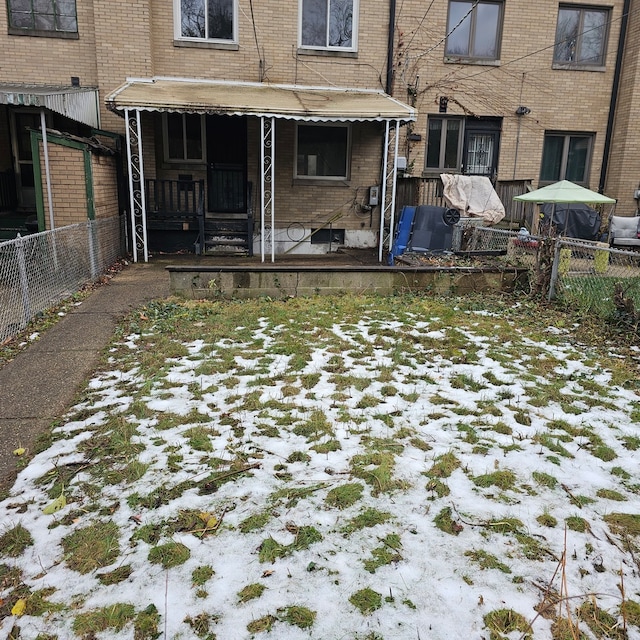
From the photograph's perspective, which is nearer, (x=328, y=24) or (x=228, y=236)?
(x=228, y=236)

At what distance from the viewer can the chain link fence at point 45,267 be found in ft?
18.7

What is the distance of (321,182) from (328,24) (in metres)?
3.56

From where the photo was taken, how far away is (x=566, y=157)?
14.2m

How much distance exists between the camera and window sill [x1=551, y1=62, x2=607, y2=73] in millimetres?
13367

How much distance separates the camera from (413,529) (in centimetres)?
268

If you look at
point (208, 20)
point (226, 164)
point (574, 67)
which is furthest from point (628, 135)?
point (208, 20)

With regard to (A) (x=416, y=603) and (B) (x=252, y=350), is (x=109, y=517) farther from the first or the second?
(B) (x=252, y=350)

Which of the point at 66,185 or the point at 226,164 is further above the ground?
the point at 226,164

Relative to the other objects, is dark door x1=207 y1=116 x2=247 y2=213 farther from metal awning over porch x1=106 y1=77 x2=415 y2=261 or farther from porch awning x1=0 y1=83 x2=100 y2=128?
porch awning x1=0 y1=83 x2=100 y2=128

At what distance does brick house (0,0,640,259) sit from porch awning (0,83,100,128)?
0.14 metres

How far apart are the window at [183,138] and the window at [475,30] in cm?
639

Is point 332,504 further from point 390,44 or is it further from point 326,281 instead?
point 390,44

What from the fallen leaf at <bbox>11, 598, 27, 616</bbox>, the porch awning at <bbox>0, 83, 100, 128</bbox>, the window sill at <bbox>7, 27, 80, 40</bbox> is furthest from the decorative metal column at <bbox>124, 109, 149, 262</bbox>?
the fallen leaf at <bbox>11, 598, 27, 616</bbox>

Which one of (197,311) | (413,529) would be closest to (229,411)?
(413,529)
